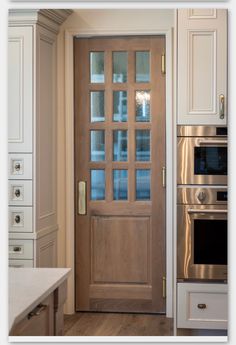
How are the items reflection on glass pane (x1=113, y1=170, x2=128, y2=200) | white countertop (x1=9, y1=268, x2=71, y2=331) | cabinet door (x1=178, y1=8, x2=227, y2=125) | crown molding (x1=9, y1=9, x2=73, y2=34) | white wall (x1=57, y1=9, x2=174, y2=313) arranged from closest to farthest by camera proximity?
white countertop (x1=9, y1=268, x2=71, y2=331), cabinet door (x1=178, y1=8, x2=227, y2=125), crown molding (x1=9, y1=9, x2=73, y2=34), white wall (x1=57, y1=9, x2=174, y2=313), reflection on glass pane (x1=113, y1=170, x2=128, y2=200)

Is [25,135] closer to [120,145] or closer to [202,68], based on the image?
[120,145]

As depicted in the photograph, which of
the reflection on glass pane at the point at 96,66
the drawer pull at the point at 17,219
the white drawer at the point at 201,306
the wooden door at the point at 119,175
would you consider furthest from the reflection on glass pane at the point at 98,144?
the white drawer at the point at 201,306

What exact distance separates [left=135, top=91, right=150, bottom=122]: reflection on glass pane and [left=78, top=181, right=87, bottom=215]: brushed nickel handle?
358 millimetres

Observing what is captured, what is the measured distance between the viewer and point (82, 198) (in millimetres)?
2602

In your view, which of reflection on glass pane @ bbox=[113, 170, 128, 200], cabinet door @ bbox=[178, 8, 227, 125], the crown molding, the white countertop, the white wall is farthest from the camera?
reflection on glass pane @ bbox=[113, 170, 128, 200]

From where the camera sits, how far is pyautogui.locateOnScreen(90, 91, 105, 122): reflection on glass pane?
258 cm

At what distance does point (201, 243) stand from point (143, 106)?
2.31 feet

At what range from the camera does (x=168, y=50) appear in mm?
2490

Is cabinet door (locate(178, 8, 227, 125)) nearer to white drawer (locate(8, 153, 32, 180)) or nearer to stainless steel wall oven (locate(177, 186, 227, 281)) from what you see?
stainless steel wall oven (locate(177, 186, 227, 281))

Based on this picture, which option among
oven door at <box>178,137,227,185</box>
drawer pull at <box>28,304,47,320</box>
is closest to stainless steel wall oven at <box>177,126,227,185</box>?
oven door at <box>178,137,227,185</box>

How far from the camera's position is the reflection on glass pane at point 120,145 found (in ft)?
8.45

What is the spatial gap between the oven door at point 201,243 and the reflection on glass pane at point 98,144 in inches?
23.3

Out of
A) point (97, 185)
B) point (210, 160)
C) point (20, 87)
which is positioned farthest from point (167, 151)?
point (20, 87)
